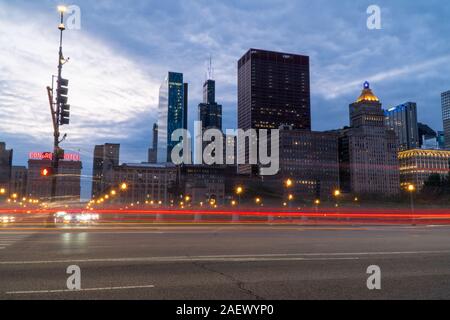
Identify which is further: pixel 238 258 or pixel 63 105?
pixel 63 105

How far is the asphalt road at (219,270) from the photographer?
8.57 m

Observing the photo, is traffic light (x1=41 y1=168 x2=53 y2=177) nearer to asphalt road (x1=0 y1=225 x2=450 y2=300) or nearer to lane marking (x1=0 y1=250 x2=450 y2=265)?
asphalt road (x1=0 y1=225 x2=450 y2=300)

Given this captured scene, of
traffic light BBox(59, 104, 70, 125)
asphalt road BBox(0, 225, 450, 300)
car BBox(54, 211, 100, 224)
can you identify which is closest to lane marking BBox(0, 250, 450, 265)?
asphalt road BBox(0, 225, 450, 300)

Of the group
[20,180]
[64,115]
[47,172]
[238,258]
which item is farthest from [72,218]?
[20,180]

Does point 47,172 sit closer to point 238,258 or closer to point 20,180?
point 238,258

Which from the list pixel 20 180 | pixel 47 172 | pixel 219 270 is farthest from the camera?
pixel 20 180

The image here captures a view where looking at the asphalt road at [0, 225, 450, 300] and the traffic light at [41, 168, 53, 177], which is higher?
the traffic light at [41, 168, 53, 177]

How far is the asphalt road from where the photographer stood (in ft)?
28.1

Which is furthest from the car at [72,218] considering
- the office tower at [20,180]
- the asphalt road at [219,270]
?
the office tower at [20,180]

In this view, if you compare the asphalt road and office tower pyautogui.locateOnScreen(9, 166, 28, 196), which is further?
office tower pyautogui.locateOnScreen(9, 166, 28, 196)

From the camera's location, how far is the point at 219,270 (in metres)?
11.2
